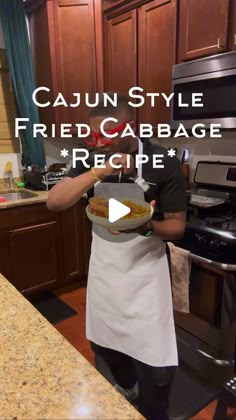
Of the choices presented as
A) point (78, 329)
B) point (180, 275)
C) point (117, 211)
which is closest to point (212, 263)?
point (180, 275)

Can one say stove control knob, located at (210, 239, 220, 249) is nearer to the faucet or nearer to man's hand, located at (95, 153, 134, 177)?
man's hand, located at (95, 153, 134, 177)

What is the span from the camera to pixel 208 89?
165cm

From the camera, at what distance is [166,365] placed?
110 centimetres

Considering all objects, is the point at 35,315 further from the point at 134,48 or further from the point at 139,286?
the point at 134,48

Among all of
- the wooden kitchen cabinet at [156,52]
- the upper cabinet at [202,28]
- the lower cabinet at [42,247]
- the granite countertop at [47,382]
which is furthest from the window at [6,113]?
the granite countertop at [47,382]

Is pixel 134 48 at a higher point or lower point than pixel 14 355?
higher

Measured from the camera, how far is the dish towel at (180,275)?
1553 millimetres

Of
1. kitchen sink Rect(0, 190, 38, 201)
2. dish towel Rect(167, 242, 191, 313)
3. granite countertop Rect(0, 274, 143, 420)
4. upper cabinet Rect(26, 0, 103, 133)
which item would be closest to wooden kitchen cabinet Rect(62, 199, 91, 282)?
kitchen sink Rect(0, 190, 38, 201)

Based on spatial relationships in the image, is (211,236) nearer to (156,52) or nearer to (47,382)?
(47,382)

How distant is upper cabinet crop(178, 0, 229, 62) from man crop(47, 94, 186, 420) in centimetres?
90

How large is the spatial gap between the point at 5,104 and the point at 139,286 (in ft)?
6.39

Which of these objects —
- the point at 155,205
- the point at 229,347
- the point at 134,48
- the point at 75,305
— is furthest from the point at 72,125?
the point at 229,347

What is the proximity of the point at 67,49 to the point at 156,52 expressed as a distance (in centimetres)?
67

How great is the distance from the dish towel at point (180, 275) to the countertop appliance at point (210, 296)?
0.03 metres
